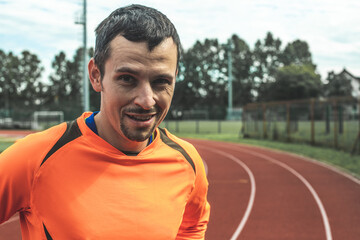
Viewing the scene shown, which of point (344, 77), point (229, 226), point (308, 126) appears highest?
point (344, 77)

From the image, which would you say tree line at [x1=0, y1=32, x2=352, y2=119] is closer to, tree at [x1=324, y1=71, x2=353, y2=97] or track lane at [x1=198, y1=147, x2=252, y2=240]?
tree at [x1=324, y1=71, x2=353, y2=97]

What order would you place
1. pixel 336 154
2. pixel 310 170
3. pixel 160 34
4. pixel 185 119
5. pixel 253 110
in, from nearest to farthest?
1. pixel 160 34
2. pixel 310 170
3. pixel 336 154
4. pixel 253 110
5. pixel 185 119

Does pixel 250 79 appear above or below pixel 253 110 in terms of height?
above

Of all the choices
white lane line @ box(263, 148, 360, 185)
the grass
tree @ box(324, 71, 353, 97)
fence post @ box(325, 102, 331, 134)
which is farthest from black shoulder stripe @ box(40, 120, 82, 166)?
tree @ box(324, 71, 353, 97)

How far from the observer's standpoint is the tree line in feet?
202

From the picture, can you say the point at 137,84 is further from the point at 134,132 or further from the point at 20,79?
the point at 20,79

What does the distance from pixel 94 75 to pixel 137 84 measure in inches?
8.0

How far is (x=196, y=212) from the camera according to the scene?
5.52 feet

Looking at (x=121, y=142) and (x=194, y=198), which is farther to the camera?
(x=194, y=198)

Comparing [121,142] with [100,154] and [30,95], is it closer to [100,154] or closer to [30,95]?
[100,154]

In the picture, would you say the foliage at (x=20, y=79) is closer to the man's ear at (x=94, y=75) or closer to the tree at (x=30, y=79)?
the tree at (x=30, y=79)

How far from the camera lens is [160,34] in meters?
1.27

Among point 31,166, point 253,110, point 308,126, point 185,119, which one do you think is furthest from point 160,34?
point 185,119

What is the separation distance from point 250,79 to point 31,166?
68.8 meters
